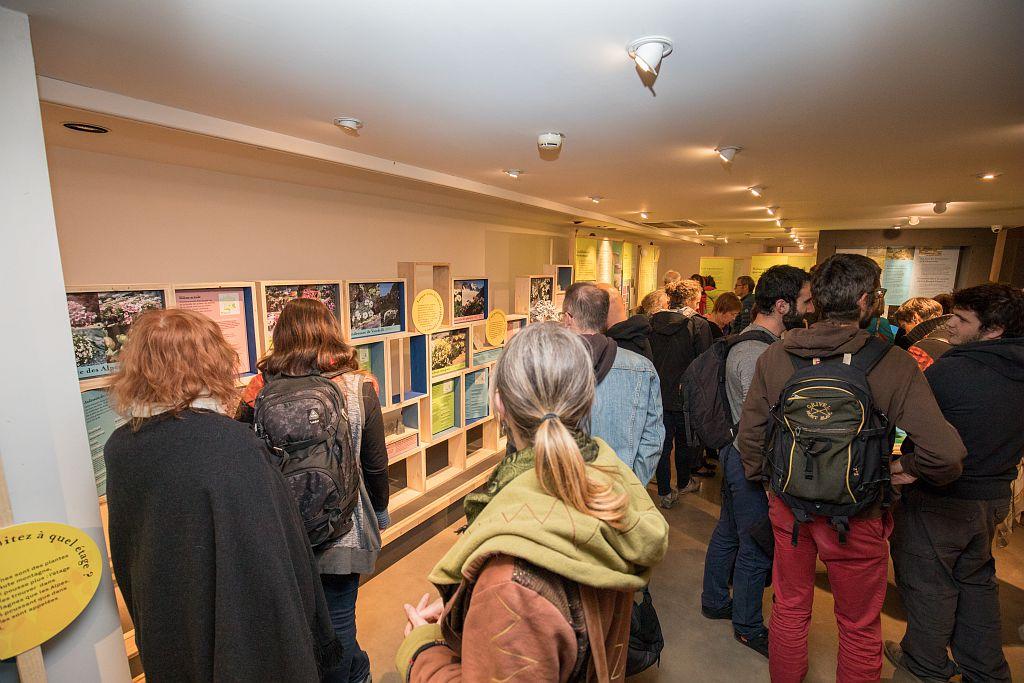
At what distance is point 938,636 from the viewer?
6.32ft

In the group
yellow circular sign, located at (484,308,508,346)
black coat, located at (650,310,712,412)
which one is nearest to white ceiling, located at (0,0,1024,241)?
black coat, located at (650,310,712,412)

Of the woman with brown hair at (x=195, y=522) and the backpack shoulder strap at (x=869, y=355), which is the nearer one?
the woman with brown hair at (x=195, y=522)

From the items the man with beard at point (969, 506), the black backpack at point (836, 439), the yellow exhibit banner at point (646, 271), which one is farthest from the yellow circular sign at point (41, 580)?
the yellow exhibit banner at point (646, 271)

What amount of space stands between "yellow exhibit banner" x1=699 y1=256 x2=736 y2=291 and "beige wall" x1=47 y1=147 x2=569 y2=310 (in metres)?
6.77

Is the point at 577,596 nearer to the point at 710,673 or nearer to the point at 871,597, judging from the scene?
the point at 871,597

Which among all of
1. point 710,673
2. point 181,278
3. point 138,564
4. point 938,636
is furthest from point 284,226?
point 938,636

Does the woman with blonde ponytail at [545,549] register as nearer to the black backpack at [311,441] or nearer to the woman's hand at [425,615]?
the woman's hand at [425,615]

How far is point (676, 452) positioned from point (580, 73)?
2.98 metres

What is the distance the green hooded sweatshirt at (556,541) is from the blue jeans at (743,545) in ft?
5.07

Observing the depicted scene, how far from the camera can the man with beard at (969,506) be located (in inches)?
67.6

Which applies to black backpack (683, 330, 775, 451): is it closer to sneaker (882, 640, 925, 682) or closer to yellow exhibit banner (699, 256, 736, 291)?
sneaker (882, 640, 925, 682)

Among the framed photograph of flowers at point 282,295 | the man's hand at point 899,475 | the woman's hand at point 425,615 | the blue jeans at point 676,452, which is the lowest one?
the blue jeans at point 676,452

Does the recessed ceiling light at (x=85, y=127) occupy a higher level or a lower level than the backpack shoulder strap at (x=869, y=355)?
higher

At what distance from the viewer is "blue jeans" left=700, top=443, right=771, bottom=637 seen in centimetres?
212
